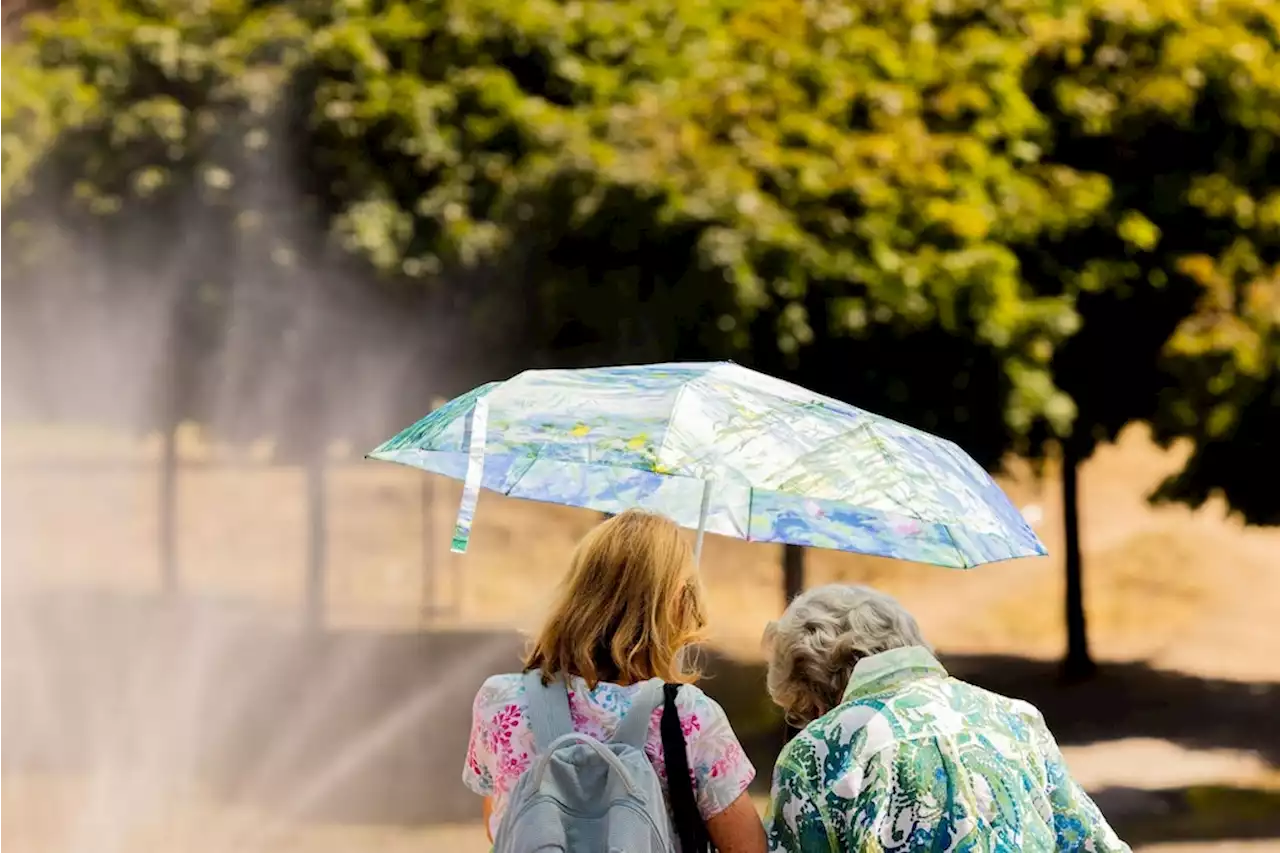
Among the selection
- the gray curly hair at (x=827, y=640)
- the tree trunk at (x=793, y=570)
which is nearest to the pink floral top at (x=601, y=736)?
the gray curly hair at (x=827, y=640)

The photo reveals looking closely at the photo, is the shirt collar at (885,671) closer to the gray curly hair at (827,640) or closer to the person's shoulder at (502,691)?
the gray curly hair at (827,640)

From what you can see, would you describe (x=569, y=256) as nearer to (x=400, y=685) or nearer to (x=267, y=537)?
(x=400, y=685)

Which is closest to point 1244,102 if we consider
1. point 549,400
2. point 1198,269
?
point 1198,269

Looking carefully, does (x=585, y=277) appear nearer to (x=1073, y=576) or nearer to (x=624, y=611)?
(x=1073, y=576)

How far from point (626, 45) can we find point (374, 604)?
11.0 metres

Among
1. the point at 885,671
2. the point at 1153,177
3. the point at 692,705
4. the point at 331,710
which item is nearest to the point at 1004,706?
the point at 885,671

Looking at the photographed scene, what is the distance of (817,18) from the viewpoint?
14242mm

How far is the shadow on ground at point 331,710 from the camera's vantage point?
482 inches

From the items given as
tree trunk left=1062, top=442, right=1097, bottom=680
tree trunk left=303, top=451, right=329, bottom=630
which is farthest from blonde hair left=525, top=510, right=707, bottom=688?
tree trunk left=303, top=451, right=329, bottom=630

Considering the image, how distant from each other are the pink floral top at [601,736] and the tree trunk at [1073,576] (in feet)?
44.3

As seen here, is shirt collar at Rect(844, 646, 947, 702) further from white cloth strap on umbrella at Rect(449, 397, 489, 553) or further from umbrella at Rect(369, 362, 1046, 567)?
white cloth strap on umbrella at Rect(449, 397, 489, 553)

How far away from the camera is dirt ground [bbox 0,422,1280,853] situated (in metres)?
17.9

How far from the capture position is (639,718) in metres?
2.76

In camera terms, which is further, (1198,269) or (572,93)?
(572,93)
